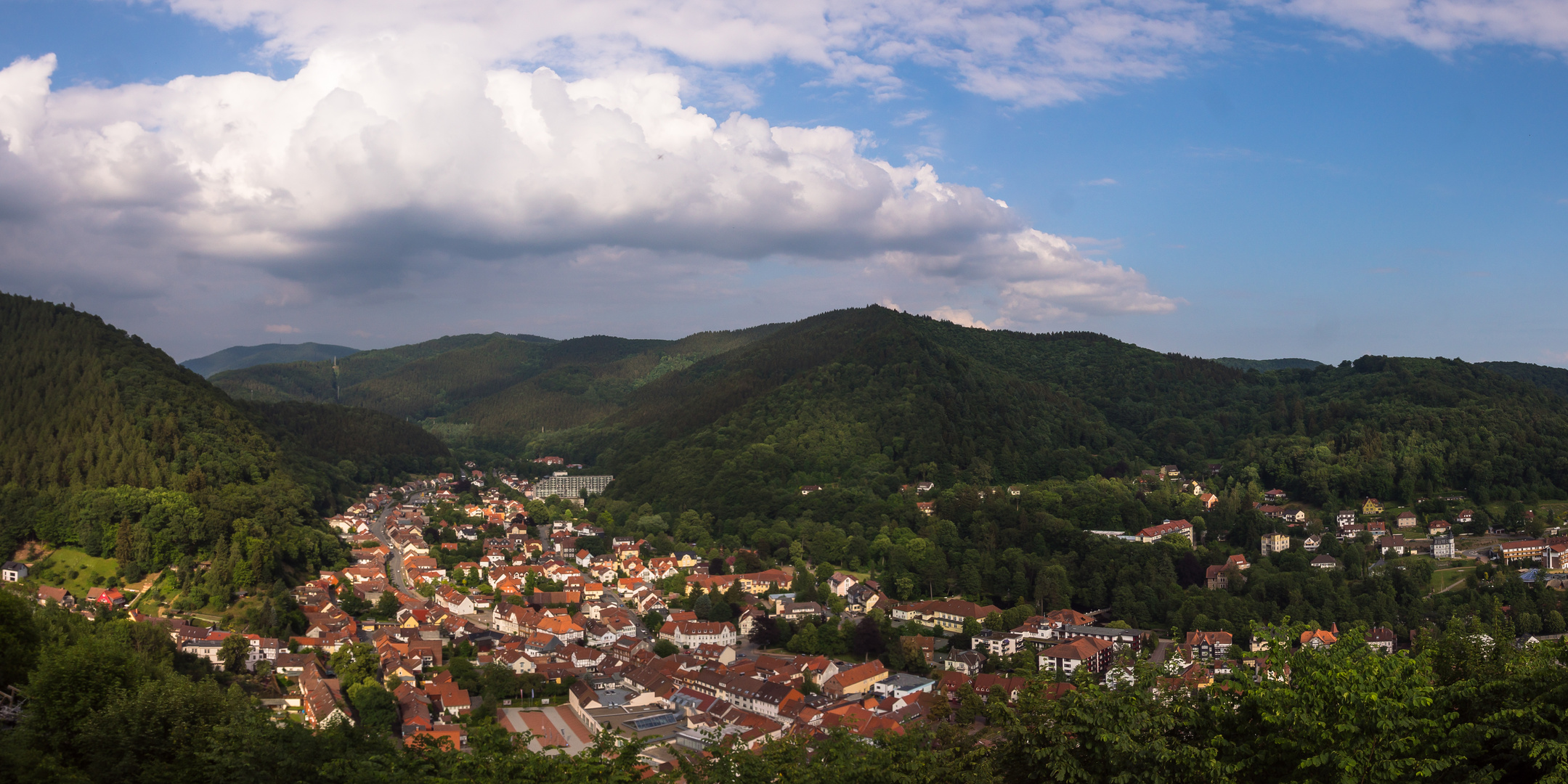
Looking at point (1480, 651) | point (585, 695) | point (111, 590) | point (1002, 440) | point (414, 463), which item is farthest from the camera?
point (414, 463)

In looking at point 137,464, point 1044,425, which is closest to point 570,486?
point 137,464

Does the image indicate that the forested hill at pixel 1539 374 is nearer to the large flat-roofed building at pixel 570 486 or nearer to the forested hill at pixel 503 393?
the large flat-roofed building at pixel 570 486

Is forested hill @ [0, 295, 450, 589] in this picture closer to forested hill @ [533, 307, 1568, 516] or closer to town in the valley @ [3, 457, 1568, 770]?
town in the valley @ [3, 457, 1568, 770]

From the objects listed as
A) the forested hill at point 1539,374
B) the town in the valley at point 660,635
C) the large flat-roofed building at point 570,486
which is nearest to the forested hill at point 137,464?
the town in the valley at point 660,635

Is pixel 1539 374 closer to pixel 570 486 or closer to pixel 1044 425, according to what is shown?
pixel 1044 425

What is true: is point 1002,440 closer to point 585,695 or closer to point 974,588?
point 974,588

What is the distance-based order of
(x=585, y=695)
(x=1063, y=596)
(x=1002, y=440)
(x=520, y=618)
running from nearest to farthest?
(x=585, y=695)
(x=520, y=618)
(x=1063, y=596)
(x=1002, y=440)

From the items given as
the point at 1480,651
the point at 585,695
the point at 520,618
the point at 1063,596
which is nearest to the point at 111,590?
the point at 520,618
